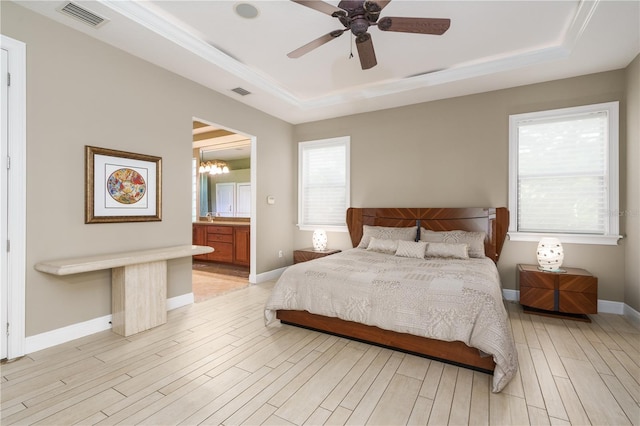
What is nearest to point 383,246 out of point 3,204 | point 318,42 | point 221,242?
point 318,42

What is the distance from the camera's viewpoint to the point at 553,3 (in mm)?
2678

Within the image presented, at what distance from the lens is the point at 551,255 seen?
3.58 m

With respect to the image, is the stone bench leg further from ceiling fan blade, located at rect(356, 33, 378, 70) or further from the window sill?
the window sill

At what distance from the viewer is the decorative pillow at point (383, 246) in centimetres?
414

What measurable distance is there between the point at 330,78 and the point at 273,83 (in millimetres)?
836

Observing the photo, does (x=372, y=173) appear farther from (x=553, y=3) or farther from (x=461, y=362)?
(x=461, y=362)

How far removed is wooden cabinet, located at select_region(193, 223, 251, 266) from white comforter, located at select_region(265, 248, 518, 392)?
10.0 ft

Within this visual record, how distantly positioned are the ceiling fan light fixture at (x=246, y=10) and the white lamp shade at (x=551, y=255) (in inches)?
162

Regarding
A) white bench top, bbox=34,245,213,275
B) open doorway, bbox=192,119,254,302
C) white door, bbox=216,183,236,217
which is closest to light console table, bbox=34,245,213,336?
white bench top, bbox=34,245,213,275

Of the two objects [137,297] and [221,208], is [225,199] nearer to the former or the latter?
[221,208]

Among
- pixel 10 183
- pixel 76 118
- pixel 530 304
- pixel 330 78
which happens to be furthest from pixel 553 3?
pixel 10 183

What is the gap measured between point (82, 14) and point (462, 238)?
4654 mm

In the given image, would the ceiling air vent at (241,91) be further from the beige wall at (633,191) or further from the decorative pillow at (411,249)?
the beige wall at (633,191)

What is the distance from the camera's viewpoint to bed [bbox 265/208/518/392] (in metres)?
2.25
